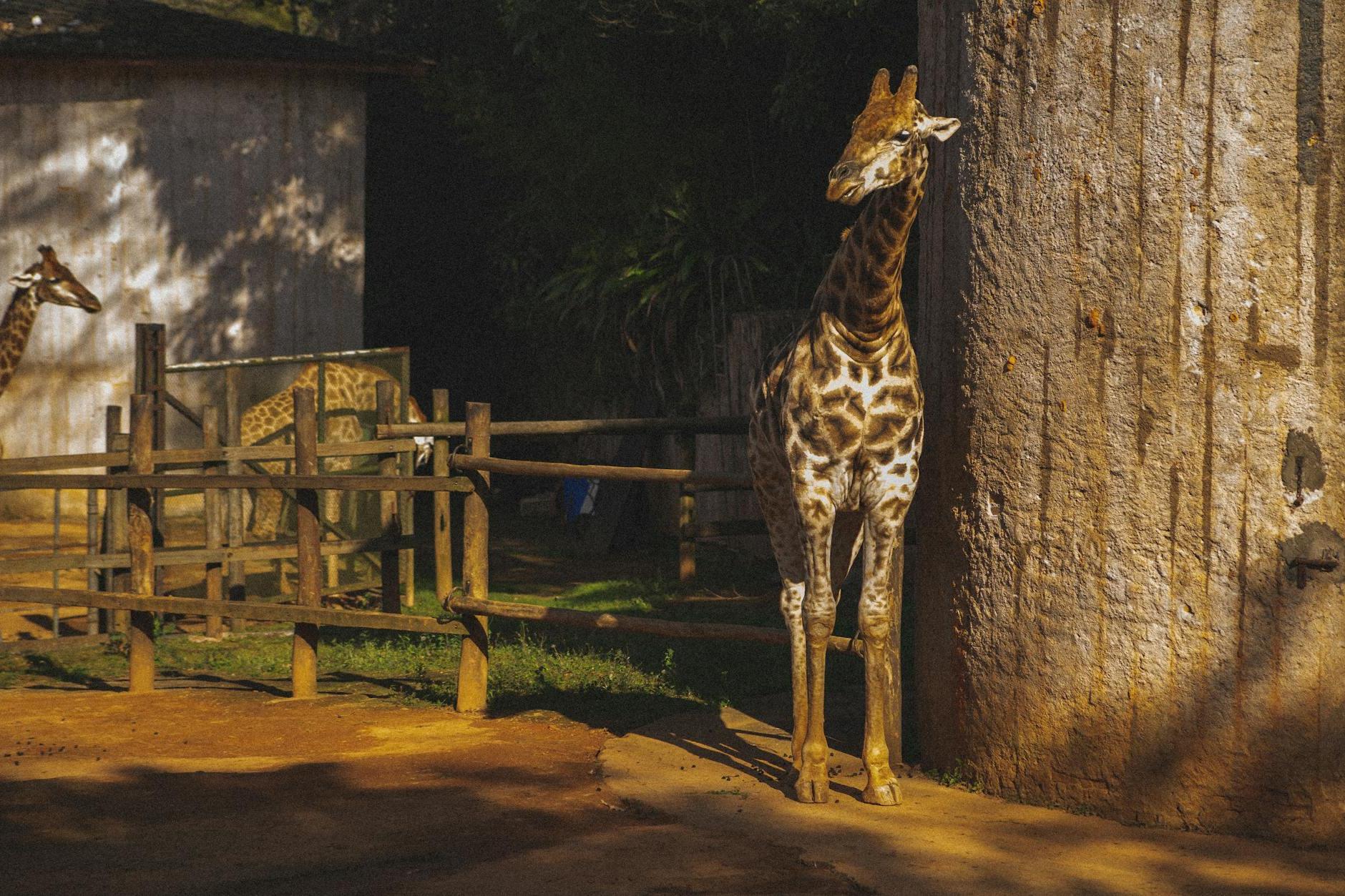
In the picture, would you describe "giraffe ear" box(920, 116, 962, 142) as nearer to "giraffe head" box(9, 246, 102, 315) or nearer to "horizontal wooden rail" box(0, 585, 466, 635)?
"horizontal wooden rail" box(0, 585, 466, 635)

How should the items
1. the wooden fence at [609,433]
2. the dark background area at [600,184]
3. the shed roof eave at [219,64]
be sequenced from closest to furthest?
1. the wooden fence at [609,433]
2. the dark background area at [600,184]
3. the shed roof eave at [219,64]

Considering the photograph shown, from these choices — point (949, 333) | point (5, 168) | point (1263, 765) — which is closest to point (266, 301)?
point (5, 168)

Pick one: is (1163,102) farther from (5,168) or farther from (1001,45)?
(5,168)

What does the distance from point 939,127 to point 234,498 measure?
6256 mm

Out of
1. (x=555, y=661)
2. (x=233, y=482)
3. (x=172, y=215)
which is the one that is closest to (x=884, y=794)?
(x=555, y=661)

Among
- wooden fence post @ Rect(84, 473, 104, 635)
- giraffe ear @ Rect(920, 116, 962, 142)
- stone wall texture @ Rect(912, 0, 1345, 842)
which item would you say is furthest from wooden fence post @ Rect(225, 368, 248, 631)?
giraffe ear @ Rect(920, 116, 962, 142)

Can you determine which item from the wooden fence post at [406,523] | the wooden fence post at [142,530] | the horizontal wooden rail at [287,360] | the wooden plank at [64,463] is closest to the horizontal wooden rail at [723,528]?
the wooden fence post at [406,523]

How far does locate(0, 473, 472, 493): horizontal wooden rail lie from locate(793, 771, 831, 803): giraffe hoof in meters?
2.56

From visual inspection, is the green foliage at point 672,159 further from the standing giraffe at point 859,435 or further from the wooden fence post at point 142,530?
the standing giraffe at point 859,435

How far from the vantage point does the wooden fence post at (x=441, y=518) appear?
9.06 meters

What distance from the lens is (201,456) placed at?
29.7 ft

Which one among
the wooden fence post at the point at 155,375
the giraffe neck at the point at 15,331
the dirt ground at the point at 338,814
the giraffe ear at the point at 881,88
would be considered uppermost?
the giraffe ear at the point at 881,88

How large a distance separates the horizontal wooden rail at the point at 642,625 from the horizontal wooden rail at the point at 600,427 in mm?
893

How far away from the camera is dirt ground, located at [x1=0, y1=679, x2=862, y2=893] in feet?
Result: 14.8
